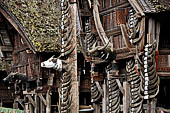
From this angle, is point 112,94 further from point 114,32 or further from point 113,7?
point 113,7

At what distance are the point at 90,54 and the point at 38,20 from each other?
640 centimetres

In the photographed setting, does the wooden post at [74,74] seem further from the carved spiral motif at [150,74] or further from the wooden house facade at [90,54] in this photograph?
the carved spiral motif at [150,74]

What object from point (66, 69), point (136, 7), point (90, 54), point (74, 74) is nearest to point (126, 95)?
point (90, 54)

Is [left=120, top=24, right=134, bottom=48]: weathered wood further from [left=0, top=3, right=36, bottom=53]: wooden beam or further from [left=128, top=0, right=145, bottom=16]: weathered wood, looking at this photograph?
[left=0, top=3, right=36, bottom=53]: wooden beam

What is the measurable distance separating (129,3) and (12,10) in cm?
881

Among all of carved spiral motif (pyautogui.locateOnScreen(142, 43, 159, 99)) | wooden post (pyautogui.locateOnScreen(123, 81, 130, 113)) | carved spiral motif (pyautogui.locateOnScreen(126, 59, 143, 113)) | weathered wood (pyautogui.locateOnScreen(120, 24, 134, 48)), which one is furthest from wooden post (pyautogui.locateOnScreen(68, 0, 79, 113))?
wooden post (pyautogui.locateOnScreen(123, 81, 130, 113))

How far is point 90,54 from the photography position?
20625 mm

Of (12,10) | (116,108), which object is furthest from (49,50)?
(116,108)

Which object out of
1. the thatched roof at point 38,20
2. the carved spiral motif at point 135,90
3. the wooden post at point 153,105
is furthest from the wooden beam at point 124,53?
the thatched roof at point 38,20

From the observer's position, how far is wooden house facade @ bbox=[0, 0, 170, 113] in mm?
11008

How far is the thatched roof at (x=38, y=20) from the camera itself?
24766 millimetres

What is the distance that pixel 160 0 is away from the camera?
57.2 feet

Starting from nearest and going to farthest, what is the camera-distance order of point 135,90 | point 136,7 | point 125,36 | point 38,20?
point 136,7 → point 135,90 → point 125,36 → point 38,20

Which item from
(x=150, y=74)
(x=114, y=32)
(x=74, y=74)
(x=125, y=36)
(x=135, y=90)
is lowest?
(x=135, y=90)
